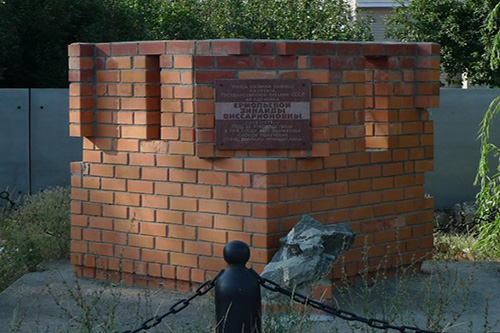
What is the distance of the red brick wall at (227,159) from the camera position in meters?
6.73

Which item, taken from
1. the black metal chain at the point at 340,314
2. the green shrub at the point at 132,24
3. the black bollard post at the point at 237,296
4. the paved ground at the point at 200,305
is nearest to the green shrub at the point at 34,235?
the paved ground at the point at 200,305

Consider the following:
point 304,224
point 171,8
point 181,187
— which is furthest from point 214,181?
point 171,8

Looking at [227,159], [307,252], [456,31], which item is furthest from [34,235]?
[456,31]

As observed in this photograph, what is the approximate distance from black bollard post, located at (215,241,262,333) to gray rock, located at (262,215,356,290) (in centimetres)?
176

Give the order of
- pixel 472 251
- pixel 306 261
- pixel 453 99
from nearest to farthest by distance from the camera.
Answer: pixel 306 261
pixel 472 251
pixel 453 99

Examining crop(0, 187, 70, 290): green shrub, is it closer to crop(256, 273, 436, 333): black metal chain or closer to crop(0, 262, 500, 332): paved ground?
crop(0, 262, 500, 332): paved ground

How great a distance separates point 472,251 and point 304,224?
10.8 ft

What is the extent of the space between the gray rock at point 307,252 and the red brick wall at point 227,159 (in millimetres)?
245

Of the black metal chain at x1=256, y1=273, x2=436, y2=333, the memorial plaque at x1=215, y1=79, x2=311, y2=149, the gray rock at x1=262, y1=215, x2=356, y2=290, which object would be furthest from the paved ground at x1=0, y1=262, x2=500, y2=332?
the memorial plaque at x1=215, y1=79, x2=311, y2=149

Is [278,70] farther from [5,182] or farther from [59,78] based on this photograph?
[59,78]

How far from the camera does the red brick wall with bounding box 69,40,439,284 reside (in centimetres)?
673

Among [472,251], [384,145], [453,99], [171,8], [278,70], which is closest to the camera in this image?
[278,70]

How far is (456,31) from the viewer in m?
20.3

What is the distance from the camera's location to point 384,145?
294 inches
